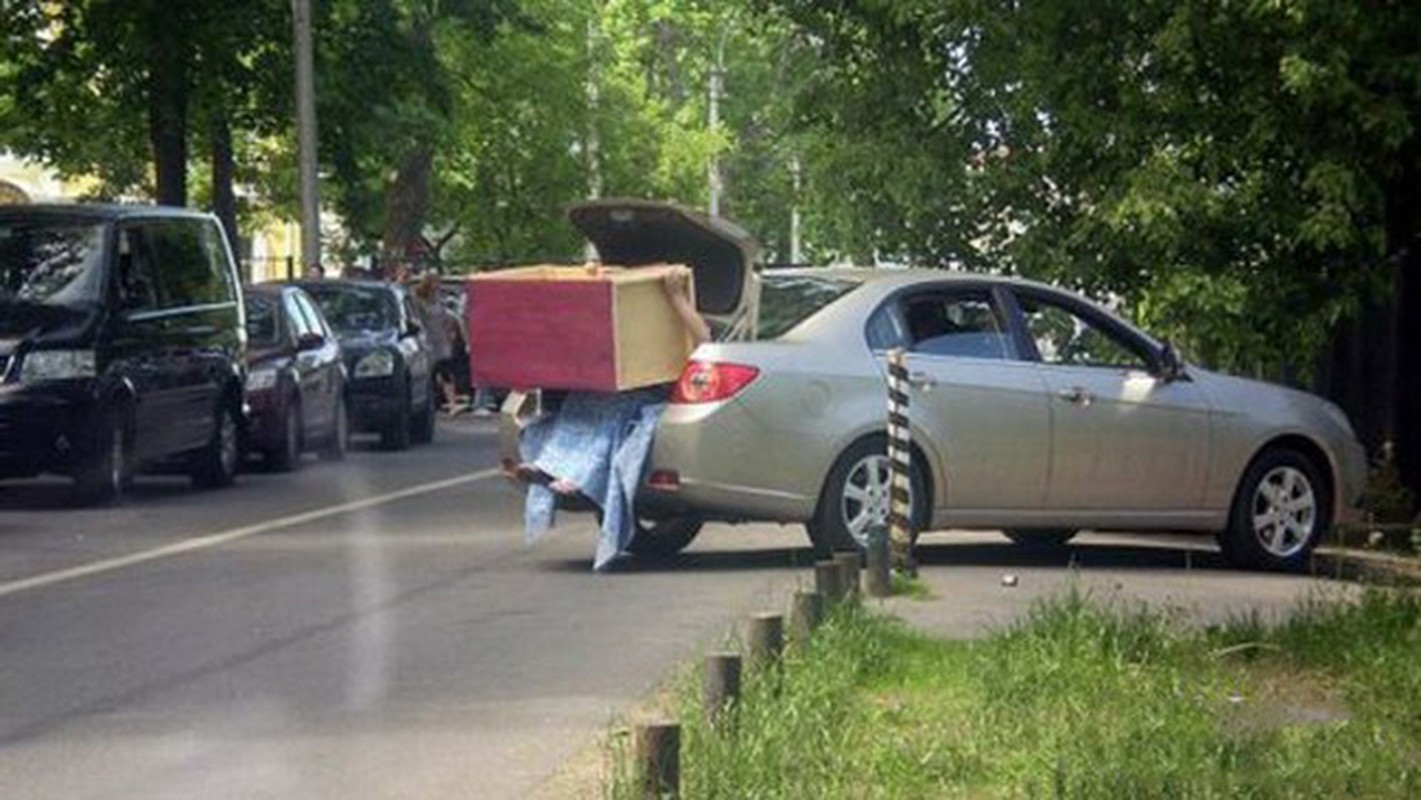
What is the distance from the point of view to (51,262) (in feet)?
62.3

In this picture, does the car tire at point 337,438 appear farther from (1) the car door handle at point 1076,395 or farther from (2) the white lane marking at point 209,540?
(1) the car door handle at point 1076,395

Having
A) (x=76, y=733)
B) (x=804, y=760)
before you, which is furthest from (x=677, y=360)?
(x=804, y=760)

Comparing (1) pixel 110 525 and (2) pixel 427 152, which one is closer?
(1) pixel 110 525

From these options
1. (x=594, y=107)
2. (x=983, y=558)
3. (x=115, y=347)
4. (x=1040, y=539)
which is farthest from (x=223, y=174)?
(x=983, y=558)

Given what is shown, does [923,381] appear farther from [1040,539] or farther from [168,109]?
[168,109]

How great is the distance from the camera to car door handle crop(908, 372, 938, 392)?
1402cm

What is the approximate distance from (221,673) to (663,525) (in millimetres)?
4589

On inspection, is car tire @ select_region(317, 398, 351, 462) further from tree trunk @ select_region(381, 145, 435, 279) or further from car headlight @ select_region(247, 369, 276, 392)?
tree trunk @ select_region(381, 145, 435, 279)

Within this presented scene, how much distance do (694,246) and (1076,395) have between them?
224 centimetres

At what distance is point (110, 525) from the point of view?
676 inches

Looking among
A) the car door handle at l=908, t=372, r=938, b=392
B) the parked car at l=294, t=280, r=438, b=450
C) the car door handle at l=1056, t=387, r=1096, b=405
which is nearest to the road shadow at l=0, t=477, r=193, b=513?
the parked car at l=294, t=280, r=438, b=450

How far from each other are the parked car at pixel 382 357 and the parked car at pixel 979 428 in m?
11.9

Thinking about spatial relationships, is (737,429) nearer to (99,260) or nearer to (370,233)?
(99,260)

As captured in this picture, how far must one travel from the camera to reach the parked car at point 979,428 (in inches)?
536
